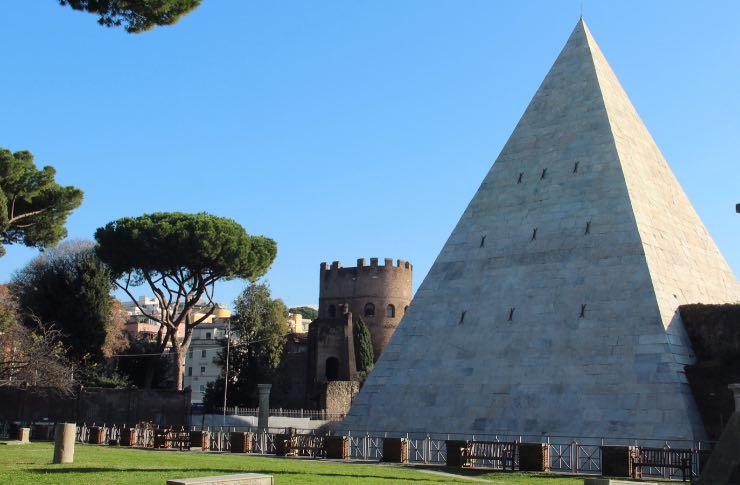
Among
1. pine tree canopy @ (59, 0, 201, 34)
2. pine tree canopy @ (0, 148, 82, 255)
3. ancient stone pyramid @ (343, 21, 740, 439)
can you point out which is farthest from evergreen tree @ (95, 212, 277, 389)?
pine tree canopy @ (59, 0, 201, 34)

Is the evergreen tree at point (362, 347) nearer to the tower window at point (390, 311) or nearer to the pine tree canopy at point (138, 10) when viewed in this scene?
the tower window at point (390, 311)

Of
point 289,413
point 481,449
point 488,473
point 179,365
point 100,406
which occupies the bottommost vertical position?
point 488,473

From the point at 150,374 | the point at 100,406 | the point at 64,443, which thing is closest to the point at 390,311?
the point at 150,374

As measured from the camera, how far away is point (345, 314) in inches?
2053

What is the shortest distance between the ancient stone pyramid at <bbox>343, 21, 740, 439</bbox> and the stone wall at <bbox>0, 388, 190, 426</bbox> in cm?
1237

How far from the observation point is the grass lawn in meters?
11.5

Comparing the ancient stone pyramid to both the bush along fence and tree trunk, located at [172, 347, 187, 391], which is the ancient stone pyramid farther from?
→ tree trunk, located at [172, 347, 187, 391]

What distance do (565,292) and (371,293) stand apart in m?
37.4

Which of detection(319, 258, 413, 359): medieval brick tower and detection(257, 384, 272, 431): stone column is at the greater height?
detection(319, 258, 413, 359): medieval brick tower

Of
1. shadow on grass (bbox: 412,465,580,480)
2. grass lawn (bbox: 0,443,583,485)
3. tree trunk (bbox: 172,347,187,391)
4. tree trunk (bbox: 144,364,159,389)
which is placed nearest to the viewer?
grass lawn (bbox: 0,443,583,485)

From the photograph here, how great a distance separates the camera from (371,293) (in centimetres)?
5725

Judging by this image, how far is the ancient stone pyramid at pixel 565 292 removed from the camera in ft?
60.6

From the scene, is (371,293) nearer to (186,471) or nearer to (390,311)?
(390,311)

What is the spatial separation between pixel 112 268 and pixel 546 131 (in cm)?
2320
